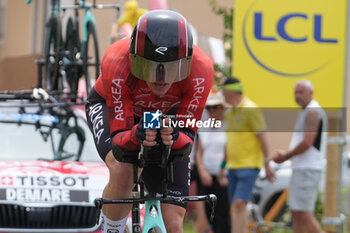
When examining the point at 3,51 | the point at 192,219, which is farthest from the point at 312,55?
the point at 3,51

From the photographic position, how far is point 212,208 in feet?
15.6

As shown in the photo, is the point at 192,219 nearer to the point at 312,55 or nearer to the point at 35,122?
the point at 312,55

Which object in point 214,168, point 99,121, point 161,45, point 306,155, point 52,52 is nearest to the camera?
point 161,45

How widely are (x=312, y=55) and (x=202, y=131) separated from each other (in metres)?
1.52

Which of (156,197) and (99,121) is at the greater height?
(99,121)

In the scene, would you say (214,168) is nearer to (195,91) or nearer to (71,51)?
(71,51)

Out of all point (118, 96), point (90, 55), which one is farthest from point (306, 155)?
point (118, 96)

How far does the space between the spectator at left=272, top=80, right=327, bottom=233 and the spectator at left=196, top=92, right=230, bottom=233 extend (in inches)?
28.5

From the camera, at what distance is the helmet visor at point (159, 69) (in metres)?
4.65

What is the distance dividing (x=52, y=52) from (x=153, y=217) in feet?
19.3

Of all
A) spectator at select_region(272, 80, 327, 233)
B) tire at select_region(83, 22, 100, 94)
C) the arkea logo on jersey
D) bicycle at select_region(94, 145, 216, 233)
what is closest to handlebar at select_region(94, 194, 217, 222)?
bicycle at select_region(94, 145, 216, 233)

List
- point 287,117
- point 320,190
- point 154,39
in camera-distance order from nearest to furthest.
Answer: point 154,39 < point 287,117 < point 320,190

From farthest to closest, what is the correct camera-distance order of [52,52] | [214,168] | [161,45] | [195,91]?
1. [52,52]
2. [214,168]
3. [195,91]
4. [161,45]

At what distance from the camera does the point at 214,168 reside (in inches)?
400
